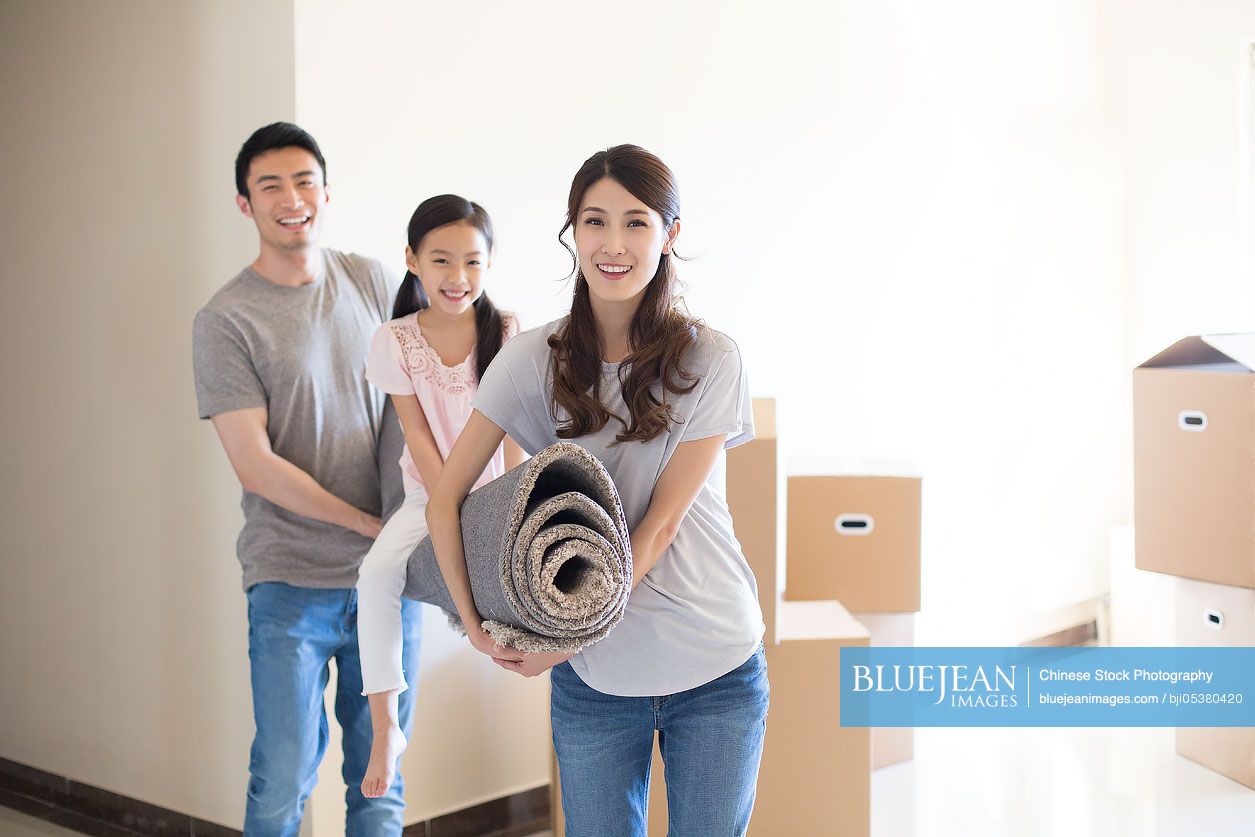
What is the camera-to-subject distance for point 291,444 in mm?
1887

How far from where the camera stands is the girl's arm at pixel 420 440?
1686 millimetres

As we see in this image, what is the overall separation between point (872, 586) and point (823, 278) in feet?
3.39

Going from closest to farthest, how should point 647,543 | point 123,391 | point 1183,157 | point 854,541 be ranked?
1. point 647,543
2. point 123,391
3. point 854,541
4. point 1183,157

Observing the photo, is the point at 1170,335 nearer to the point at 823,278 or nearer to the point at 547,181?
the point at 823,278

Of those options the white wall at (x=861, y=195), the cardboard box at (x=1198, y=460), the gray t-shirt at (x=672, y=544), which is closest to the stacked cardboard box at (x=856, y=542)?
the white wall at (x=861, y=195)

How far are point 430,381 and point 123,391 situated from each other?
4.52 feet

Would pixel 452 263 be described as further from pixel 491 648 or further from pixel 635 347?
pixel 491 648


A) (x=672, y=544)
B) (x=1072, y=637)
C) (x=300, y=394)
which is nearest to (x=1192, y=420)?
(x=1072, y=637)

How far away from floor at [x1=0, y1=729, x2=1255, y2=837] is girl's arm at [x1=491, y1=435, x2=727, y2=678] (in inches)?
69.8

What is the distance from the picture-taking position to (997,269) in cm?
393

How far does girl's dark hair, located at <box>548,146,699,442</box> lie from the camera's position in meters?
1.30

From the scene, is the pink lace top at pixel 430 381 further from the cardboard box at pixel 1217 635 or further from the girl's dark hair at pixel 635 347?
the cardboard box at pixel 1217 635

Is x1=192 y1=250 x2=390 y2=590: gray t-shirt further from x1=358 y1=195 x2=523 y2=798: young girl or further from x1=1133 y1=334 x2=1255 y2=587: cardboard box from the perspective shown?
x1=1133 y1=334 x2=1255 y2=587: cardboard box

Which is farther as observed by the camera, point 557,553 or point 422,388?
point 422,388
